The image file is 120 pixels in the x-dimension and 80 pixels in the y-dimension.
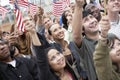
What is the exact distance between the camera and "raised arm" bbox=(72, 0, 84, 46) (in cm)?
346

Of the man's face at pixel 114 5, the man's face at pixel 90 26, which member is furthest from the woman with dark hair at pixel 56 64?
the man's face at pixel 114 5

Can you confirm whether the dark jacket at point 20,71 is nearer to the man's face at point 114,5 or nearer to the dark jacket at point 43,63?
the dark jacket at point 43,63

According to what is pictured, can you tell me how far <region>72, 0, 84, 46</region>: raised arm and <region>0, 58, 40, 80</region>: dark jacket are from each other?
66 centimetres

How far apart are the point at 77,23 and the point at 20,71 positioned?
92 centimetres

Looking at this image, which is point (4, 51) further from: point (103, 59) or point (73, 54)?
point (103, 59)

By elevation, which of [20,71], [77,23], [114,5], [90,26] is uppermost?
[114,5]

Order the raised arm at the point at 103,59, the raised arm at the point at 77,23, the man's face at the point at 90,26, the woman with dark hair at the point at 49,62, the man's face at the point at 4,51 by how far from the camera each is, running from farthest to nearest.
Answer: the man's face at the point at 4,51
the man's face at the point at 90,26
the woman with dark hair at the point at 49,62
the raised arm at the point at 77,23
the raised arm at the point at 103,59

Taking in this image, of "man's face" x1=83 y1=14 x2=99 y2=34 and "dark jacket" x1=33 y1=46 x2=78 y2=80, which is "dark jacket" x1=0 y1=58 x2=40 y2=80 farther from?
"man's face" x1=83 y1=14 x2=99 y2=34

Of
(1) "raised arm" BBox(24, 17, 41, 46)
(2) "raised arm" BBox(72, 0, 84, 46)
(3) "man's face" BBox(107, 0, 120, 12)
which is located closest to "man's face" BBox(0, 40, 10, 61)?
(1) "raised arm" BBox(24, 17, 41, 46)

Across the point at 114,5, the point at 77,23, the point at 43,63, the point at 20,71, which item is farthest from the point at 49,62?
the point at 114,5

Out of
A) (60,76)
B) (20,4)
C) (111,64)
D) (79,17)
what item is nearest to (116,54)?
(111,64)

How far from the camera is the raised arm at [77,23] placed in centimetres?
346

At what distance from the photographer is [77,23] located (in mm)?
3527

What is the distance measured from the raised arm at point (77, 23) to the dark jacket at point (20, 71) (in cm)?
66
